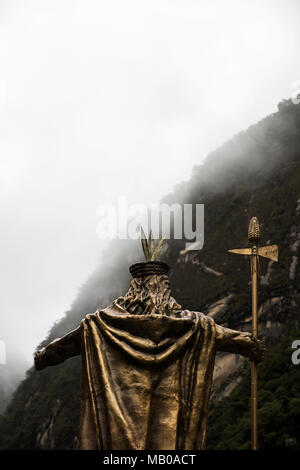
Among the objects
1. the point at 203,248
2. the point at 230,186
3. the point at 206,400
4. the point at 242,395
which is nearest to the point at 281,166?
the point at 230,186

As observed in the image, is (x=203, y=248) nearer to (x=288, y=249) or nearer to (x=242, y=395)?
(x=288, y=249)

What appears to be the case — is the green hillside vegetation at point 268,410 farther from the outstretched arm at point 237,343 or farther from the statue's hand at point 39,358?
the statue's hand at point 39,358

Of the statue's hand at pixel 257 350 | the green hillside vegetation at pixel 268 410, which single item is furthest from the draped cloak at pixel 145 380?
the green hillside vegetation at pixel 268 410

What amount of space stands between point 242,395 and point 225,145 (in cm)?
3723

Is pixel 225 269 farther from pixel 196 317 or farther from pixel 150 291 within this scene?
pixel 196 317

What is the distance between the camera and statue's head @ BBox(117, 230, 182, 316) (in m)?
6.22

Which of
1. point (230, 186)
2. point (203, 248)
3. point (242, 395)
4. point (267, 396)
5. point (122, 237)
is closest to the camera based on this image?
point (267, 396)

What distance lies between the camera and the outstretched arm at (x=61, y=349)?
6203 mm

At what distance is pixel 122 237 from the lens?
84.0 metres

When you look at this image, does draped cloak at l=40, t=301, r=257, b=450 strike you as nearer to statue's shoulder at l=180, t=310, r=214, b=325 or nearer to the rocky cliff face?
statue's shoulder at l=180, t=310, r=214, b=325

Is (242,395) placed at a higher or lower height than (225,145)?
lower

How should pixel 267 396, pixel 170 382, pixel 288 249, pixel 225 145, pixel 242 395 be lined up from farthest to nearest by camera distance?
pixel 225 145, pixel 288 249, pixel 242 395, pixel 267 396, pixel 170 382

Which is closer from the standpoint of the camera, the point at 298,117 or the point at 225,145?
the point at 298,117
